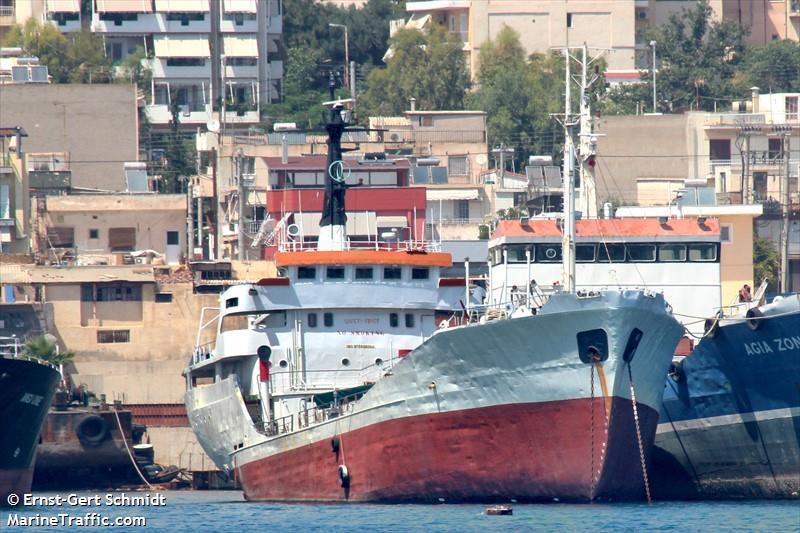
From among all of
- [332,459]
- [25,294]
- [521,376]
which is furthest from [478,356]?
[25,294]

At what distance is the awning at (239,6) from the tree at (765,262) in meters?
43.4

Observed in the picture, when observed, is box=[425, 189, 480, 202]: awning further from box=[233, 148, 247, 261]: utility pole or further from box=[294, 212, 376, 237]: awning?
box=[294, 212, 376, 237]: awning

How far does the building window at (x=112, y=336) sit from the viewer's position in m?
82.4

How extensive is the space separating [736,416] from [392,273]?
9.40 m

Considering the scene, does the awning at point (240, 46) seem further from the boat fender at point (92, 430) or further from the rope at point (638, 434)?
the rope at point (638, 434)

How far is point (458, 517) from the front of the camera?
166 feet

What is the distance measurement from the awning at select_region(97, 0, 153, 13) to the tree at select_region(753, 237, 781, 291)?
4733cm

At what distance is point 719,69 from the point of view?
417 feet

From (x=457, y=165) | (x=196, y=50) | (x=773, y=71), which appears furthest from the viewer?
(x=773, y=71)

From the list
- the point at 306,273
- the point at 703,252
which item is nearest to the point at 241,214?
the point at 703,252

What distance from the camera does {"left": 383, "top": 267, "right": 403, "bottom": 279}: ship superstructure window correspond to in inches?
2334

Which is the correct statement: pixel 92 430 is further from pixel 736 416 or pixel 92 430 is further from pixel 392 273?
pixel 736 416

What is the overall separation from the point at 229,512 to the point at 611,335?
10.5m

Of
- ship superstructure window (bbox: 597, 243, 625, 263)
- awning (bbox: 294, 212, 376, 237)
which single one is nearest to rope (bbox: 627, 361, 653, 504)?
ship superstructure window (bbox: 597, 243, 625, 263)
